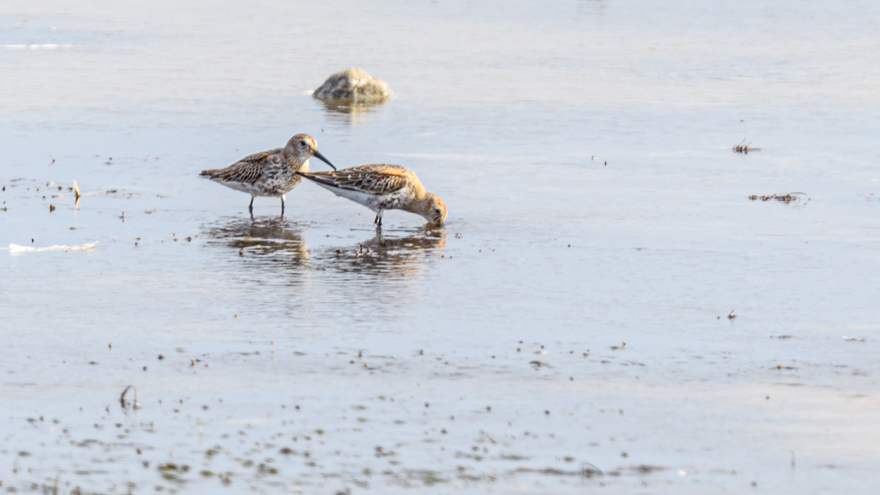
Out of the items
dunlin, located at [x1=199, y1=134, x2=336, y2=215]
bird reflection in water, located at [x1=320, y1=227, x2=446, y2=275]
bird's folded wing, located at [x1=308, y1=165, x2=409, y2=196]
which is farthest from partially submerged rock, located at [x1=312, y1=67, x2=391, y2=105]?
bird reflection in water, located at [x1=320, y1=227, x2=446, y2=275]

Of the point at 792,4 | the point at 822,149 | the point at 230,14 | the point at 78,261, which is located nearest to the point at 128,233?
the point at 78,261

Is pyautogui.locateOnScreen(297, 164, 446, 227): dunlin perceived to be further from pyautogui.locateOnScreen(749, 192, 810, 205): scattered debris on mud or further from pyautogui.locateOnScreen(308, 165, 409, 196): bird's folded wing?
pyautogui.locateOnScreen(749, 192, 810, 205): scattered debris on mud

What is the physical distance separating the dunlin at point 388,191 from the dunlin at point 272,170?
0.56 metres

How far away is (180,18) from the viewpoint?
52.3m

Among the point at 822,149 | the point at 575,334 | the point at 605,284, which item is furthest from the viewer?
the point at 822,149

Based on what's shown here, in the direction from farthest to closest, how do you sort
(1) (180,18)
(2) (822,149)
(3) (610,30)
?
(1) (180,18), (3) (610,30), (2) (822,149)

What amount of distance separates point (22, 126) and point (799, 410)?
1976 centimetres

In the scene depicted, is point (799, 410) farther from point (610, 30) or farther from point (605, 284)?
point (610, 30)

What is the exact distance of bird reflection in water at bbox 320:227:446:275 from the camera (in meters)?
15.8

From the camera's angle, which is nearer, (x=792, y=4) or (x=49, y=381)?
(x=49, y=381)

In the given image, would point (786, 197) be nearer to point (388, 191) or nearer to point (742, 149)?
point (742, 149)

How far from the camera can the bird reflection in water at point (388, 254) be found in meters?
15.8

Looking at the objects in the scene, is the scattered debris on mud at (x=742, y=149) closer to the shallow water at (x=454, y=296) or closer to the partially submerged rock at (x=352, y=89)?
the shallow water at (x=454, y=296)

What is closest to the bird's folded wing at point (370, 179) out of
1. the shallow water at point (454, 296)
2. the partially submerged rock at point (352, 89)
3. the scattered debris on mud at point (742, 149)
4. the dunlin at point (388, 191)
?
the dunlin at point (388, 191)
